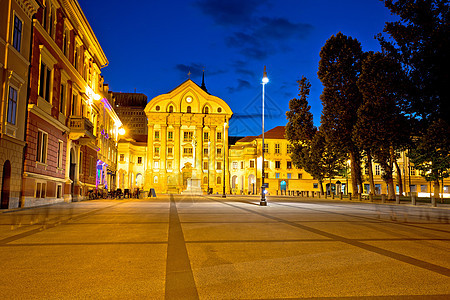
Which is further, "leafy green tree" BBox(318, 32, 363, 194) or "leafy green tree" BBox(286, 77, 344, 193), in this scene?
"leafy green tree" BBox(286, 77, 344, 193)

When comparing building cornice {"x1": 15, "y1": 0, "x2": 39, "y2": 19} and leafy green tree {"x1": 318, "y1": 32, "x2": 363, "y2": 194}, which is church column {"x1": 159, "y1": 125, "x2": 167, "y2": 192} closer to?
leafy green tree {"x1": 318, "y1": 32, "x2": 363, "y2": 194}

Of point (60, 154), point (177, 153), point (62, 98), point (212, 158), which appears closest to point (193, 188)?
point (212, 158)

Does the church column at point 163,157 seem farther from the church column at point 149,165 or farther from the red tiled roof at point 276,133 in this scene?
the red tiled roof at point 276,133

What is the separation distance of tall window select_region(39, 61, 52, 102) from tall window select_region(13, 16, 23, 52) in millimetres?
3242

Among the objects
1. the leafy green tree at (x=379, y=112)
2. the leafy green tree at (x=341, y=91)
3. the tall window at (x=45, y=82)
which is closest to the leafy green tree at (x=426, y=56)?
the leafy green tree at (x=379, y=112)

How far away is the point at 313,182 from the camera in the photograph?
82000mm

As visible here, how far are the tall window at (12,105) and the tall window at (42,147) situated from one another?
11.4 feet

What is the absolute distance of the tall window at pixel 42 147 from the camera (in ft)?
73.9

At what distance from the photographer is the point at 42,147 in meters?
23.2

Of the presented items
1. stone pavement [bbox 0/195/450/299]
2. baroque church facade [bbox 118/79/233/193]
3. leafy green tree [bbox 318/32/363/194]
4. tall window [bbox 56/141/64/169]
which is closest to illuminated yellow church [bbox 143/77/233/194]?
baroque church facade [bbox 118/79/233/193]

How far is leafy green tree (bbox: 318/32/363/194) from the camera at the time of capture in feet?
134

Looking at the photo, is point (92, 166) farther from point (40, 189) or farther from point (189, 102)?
point (189, 102)

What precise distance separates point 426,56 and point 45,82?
24233mm

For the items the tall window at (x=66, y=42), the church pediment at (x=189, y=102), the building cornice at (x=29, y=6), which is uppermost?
the church pediment at (x=189, y=102)
